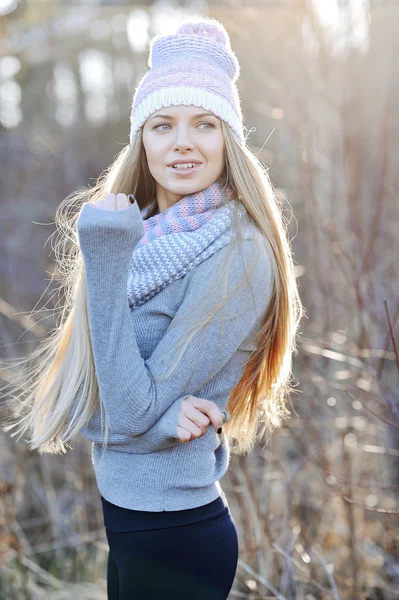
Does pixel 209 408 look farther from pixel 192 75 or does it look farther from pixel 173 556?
pixel 192 75

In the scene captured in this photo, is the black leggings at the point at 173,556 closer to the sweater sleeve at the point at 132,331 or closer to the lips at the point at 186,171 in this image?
the sweater sleeve at the point at 132,331

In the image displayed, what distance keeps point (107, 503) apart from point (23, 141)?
6.82 metres

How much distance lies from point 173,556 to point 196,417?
35cm

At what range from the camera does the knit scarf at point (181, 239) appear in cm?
161

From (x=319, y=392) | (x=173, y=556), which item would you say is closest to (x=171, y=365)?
(x=173, y=556)

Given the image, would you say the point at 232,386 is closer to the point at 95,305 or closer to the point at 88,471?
the point at 95,305

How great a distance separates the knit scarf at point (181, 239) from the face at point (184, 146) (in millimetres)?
44

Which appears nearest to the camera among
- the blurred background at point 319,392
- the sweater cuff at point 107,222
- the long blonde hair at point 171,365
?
the sweater cuff at point 107,222

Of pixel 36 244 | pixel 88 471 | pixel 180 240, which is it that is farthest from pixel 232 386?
pixel 36 244

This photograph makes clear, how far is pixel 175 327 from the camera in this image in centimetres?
156

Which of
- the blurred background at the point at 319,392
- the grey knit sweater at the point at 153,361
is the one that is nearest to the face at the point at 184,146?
the grey knit sweater at the point at 153,361

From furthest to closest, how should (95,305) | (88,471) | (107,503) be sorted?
(88,471), (107,503), (95,305)

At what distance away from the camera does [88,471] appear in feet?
12.6

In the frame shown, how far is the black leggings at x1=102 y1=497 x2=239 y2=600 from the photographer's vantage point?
1.58m
